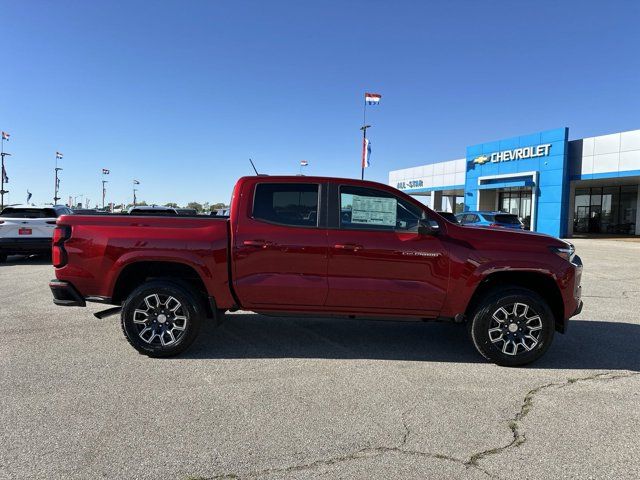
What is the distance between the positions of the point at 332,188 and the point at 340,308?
1302 millimetres

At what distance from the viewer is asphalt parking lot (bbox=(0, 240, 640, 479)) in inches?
112

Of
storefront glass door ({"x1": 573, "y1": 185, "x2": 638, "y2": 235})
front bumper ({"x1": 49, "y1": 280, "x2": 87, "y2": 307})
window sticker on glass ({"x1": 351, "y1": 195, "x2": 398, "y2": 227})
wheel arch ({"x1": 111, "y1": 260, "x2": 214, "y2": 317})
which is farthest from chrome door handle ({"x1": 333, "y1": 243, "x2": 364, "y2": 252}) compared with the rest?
storefront glass door ({"x1": 573, "y1": 185, "x2": 638, "y2": 235})

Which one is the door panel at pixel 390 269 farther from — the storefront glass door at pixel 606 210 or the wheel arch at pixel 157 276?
the storefront glass door at pixel 606 210

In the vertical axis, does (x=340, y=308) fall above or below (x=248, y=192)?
below

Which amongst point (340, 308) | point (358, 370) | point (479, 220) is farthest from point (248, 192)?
point (479, 220)

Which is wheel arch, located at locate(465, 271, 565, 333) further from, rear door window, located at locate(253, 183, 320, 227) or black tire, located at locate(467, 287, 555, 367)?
rear door window, located at locate(253, 183, 320, 227)

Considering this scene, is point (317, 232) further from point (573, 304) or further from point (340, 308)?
point (573, 304)

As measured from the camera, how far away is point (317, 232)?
15.5 feet

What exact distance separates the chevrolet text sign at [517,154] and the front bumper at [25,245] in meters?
28.5

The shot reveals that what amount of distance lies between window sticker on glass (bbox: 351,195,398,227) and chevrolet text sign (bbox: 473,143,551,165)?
28.5 meters

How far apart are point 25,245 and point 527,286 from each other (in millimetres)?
12306

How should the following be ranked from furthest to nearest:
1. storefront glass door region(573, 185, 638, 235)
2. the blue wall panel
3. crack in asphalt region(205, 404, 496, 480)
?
storefront glass door region(573, 185, 638, 235)
the blue wall panel
crack in asphalt region(205, 404, 496, 480)

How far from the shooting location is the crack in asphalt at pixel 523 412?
297cm

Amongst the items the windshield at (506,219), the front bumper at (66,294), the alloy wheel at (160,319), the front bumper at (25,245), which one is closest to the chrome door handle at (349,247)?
the alloy wheel at (160,319)
